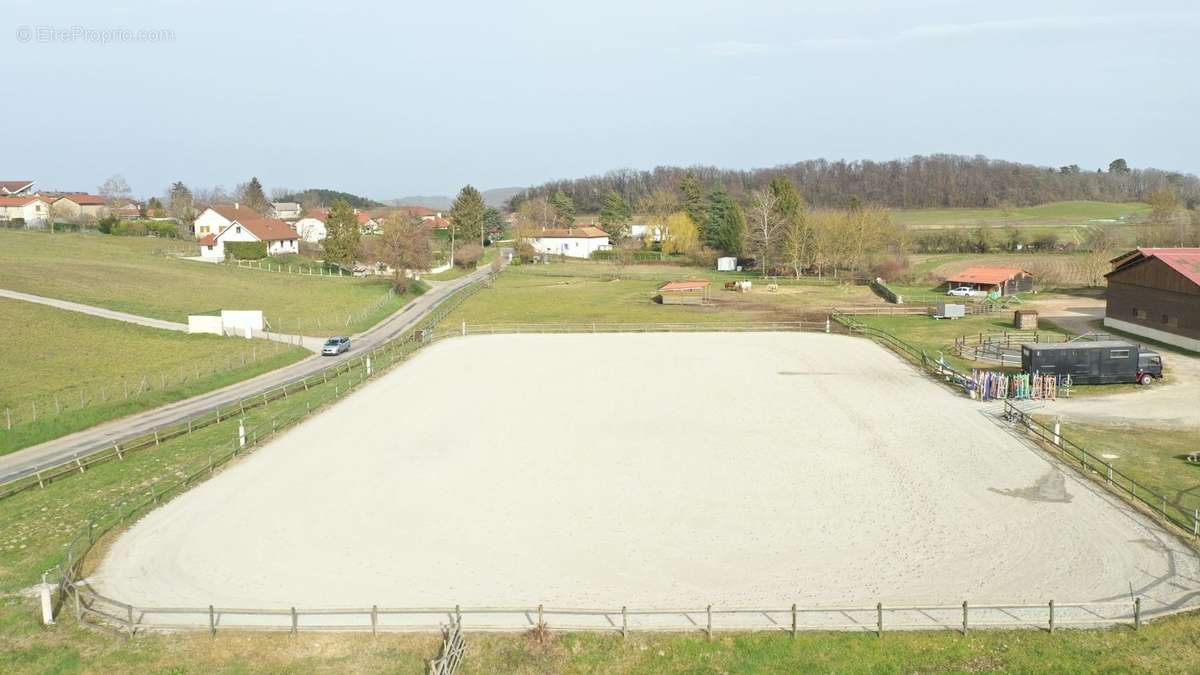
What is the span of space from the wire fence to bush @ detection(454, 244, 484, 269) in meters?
63.1

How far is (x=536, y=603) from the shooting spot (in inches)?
720

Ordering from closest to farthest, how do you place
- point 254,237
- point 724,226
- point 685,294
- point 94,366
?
point 94,366 → point 685,294 → point 254,237 → point 724,226

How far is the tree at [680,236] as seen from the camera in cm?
12144

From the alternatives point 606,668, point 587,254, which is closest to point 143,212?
point 587,254

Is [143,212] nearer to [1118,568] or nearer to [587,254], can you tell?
[587,254]

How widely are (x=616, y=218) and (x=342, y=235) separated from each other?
53738 millimetres

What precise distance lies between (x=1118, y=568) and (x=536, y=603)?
13201 millimetres

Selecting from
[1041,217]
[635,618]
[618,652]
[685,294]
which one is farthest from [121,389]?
[1041,217]

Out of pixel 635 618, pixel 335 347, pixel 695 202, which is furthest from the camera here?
pixel 695 202

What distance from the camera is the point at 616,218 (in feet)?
446

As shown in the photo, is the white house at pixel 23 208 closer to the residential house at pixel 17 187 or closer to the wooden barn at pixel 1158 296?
the residential house at pixel 17 187

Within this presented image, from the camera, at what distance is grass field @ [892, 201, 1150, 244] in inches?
5226

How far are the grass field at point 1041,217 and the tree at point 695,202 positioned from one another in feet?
111

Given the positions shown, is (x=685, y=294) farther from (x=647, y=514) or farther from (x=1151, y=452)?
(x=647, y=514)
